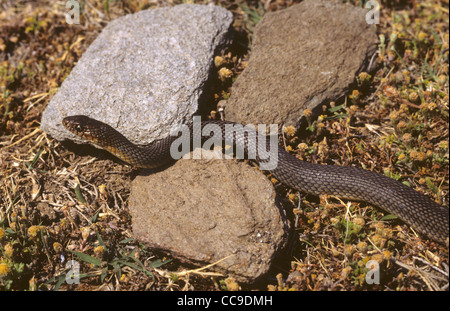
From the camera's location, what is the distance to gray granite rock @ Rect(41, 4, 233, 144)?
19.8 ft

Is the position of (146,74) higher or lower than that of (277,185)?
higher

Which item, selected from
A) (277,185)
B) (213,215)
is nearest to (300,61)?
(277,185)

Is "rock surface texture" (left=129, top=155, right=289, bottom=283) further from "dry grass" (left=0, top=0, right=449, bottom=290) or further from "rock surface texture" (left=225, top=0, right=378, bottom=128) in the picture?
"rock surface texture" (left=225, top=0, right=378, bottom=128)

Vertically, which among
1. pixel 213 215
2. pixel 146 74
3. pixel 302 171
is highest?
pixel 146 74

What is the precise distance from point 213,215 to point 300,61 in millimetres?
2863

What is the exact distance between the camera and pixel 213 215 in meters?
5.24

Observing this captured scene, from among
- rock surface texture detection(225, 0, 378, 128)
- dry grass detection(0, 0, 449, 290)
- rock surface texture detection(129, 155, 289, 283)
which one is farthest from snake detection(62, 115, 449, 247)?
rock surface texture detection(225, 0, 378, 128)

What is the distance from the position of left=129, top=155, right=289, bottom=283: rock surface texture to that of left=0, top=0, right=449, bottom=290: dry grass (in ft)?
0.85

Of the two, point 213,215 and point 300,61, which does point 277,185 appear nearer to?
point 213,215

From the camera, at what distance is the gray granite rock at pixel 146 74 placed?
6031 millimetres

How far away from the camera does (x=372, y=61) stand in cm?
665

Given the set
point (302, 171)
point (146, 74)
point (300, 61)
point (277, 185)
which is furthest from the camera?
point (300, 61)

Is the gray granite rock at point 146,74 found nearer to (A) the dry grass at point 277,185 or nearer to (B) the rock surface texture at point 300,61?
(A) the dry grass at point 277,185
